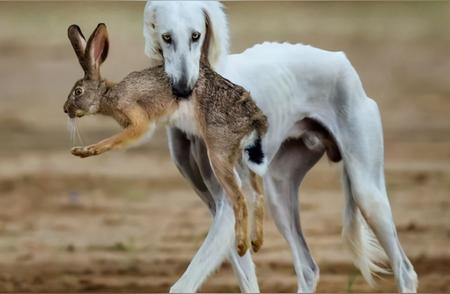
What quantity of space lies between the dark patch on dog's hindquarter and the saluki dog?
1.45 ft

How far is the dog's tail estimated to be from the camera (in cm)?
607

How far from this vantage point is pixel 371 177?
571 centimetres

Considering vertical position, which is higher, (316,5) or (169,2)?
(169,2)

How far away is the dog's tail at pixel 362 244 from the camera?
6.07 meters

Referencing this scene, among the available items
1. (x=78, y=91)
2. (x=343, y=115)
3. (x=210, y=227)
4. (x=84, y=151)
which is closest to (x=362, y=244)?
A: (x=343, y=115)

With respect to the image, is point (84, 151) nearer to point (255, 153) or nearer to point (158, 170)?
point (255, 153)

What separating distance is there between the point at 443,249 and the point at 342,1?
6.16 m

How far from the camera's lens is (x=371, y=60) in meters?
14.1

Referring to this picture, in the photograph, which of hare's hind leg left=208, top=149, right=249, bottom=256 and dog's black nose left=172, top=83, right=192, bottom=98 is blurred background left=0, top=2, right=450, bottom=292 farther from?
dog's black nose left=172, top=83, right=192, bottom=98

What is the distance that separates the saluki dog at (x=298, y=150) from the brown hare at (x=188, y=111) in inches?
8.9

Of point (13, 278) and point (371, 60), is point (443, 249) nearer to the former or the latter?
point (13, 278)

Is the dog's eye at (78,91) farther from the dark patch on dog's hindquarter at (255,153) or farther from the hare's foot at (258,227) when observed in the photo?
the hare's foot at (258,227)

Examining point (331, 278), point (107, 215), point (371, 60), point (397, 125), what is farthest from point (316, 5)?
point (331, 278)

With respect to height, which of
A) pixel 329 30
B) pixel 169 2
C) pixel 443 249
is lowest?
pixel 443 249
